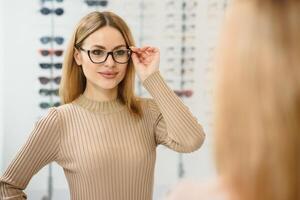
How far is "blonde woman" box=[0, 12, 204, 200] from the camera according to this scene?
4.47 ft

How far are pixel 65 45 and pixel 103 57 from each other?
838 mm

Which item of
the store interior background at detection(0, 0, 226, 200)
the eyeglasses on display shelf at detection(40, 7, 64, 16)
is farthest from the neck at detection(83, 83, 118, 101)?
the eyeglasses on display shelf at detection(40, 7, 64, 16)

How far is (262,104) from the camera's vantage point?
0.51m

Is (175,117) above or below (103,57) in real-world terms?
below

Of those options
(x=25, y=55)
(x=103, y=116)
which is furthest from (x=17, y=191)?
(x=25, y=55)

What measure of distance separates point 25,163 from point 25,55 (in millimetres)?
912

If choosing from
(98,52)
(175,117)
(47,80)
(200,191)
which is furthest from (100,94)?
(200,191)

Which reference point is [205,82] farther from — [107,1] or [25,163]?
[25,163]

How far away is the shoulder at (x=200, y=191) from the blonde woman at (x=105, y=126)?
0.78 metres

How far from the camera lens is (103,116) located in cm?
144

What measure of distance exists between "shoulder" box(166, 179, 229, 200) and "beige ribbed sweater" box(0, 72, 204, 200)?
2.56 ft

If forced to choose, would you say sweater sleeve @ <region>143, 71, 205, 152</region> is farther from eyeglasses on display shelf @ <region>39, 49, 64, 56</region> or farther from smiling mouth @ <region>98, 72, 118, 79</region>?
eyeglasses on display shelf @ <region>39, 49, 64, 56</region>

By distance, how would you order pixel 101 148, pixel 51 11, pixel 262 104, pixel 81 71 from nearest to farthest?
pixel 262 104 → pixel 101 148 → pixel 81 71 → pixel 51 11

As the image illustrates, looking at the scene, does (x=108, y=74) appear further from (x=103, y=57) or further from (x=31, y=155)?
(x=31, y=155)
